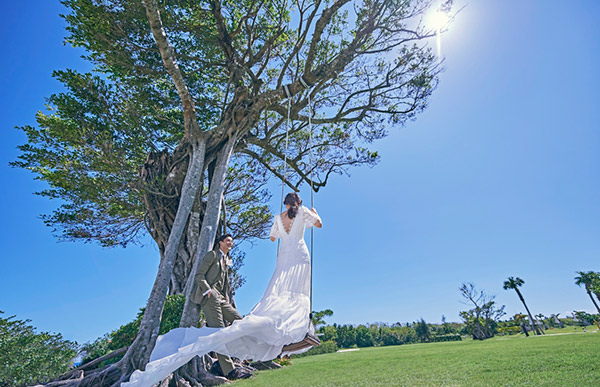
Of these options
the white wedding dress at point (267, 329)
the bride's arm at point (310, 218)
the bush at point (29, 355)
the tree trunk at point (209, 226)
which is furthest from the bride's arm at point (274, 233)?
the bush at point (29, 355)

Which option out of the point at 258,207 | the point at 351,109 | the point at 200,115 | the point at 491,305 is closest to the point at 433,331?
the point at 491,305

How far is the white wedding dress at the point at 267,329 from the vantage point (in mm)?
2725

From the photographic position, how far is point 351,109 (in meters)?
10.2

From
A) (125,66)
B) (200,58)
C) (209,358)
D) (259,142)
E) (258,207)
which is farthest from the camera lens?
(258,207)

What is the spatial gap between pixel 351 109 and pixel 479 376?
25.8ft

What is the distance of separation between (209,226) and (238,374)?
324cm

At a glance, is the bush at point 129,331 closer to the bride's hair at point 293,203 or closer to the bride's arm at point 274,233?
the bride's arm at point 274,233

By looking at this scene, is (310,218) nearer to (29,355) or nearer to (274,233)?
(274,233)

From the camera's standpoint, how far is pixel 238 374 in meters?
6.61

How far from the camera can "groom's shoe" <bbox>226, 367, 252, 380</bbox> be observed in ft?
21.2

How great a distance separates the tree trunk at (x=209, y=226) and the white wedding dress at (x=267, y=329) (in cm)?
268

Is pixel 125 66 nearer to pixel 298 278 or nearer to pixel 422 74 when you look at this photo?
pixel 298 278

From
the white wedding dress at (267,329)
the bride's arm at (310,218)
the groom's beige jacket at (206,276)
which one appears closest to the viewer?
the white wedding dress at (267,329)

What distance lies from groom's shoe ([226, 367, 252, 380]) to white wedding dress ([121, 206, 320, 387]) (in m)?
3.96
